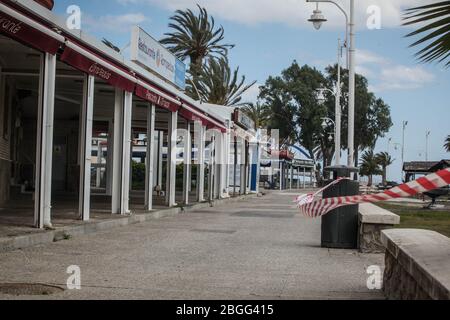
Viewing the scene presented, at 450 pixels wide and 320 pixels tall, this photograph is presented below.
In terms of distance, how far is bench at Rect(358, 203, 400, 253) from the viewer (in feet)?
35.1

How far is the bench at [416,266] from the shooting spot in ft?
13.8

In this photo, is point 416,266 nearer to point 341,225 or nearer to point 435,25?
point 435,25

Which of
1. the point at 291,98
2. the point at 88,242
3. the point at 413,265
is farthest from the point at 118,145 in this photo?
the point at 291,98

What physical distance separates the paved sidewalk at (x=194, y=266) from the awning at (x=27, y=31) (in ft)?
10.7

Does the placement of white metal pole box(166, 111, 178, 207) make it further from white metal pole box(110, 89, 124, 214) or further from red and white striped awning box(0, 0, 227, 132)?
white metal pole box(110, 89, 124, 214)

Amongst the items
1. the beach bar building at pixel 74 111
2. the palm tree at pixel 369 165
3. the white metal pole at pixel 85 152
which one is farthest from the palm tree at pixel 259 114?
the white metal pole at pixel 85 152

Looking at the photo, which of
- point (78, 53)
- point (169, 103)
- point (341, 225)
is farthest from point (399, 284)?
point (169, 103)

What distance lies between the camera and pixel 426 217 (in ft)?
67.5

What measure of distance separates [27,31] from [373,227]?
637cm

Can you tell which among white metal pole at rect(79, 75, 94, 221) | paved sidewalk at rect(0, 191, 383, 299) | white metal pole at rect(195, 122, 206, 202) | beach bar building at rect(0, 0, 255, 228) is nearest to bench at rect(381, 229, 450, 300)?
paved sidewalk at rect(0, 191, 383, 299)

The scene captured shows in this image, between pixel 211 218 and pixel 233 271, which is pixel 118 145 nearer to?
pixel 211 218

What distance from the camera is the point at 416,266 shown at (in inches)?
190

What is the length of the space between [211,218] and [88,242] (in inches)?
303

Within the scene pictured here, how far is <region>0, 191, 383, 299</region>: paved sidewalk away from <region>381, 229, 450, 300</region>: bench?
612 mm
